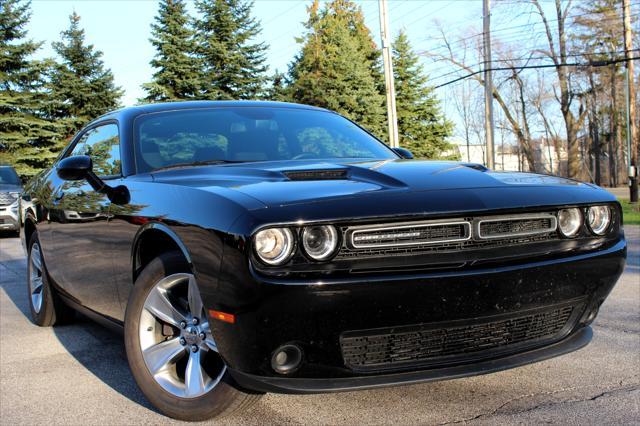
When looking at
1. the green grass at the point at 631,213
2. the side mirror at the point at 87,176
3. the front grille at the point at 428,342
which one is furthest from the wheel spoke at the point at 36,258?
the green grass at the point at 631,213

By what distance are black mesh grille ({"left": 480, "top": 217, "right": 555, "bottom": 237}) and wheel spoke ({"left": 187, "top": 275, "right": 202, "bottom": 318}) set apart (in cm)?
117

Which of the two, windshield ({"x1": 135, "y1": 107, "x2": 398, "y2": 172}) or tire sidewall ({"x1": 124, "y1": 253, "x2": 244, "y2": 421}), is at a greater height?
windshield ({"x1": 135, "y1": 107, "x2": 398, "y2": 172})

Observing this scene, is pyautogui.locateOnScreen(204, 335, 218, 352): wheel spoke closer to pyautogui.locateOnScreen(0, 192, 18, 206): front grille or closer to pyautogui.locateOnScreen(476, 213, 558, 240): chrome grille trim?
pyautogui.locateOnScreen(476, 213, 558, 240): chrome grille trim

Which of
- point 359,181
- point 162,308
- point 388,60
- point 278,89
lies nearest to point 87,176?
point 162,308

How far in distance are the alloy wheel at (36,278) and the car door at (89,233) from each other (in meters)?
0.65

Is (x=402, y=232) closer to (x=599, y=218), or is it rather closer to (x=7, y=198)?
(x=599, y=218)

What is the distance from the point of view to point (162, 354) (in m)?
2.92

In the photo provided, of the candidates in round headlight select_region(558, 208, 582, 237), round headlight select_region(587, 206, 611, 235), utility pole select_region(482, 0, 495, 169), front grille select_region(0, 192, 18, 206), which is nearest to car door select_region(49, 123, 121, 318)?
round headlight select_region(558, 208, 582, 237)

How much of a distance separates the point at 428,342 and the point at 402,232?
1.44ft

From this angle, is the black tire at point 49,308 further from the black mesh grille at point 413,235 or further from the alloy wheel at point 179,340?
the black mesh grille at point 413,235

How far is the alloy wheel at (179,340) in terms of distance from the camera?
2725 mm

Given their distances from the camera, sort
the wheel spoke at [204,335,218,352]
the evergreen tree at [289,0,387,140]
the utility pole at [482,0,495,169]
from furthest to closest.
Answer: the evergreen tree at [289,0,387,140]
the utility pole at [482,0,495,169]
the wheel spoke at [204,335,218,352]

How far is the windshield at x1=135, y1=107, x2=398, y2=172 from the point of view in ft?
11.9

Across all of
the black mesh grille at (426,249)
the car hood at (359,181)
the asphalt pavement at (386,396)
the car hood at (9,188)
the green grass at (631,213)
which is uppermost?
the car hood at (9,188)
